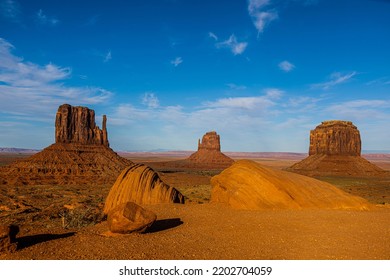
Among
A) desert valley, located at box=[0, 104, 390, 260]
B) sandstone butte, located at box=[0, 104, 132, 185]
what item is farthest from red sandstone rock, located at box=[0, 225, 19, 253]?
sandstone butte, located at box=[0, 104, 132, 185]

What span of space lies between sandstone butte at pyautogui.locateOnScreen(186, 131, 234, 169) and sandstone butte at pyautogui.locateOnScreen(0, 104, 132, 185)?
203ft

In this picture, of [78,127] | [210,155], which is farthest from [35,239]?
[210,155]

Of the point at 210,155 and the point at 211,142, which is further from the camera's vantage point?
the point at 211,142

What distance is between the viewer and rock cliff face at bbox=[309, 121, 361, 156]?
4097 inches

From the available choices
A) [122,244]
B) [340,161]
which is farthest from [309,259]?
[340,161]

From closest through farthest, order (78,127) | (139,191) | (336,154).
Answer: (139,191), (78,127), (336,154)

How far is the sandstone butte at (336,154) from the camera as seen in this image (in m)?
89.2

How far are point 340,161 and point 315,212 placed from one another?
309 feet

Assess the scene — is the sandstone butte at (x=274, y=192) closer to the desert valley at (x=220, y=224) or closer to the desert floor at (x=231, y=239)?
the desert valley at (x=220, y=224)

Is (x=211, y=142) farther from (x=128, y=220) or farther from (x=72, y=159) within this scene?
(x=128, y=220)

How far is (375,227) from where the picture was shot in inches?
407

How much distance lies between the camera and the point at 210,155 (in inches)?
5950

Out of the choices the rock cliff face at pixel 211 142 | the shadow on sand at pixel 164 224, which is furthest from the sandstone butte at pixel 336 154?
the shadow on sand at pixel 164 224

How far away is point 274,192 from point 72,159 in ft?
204
